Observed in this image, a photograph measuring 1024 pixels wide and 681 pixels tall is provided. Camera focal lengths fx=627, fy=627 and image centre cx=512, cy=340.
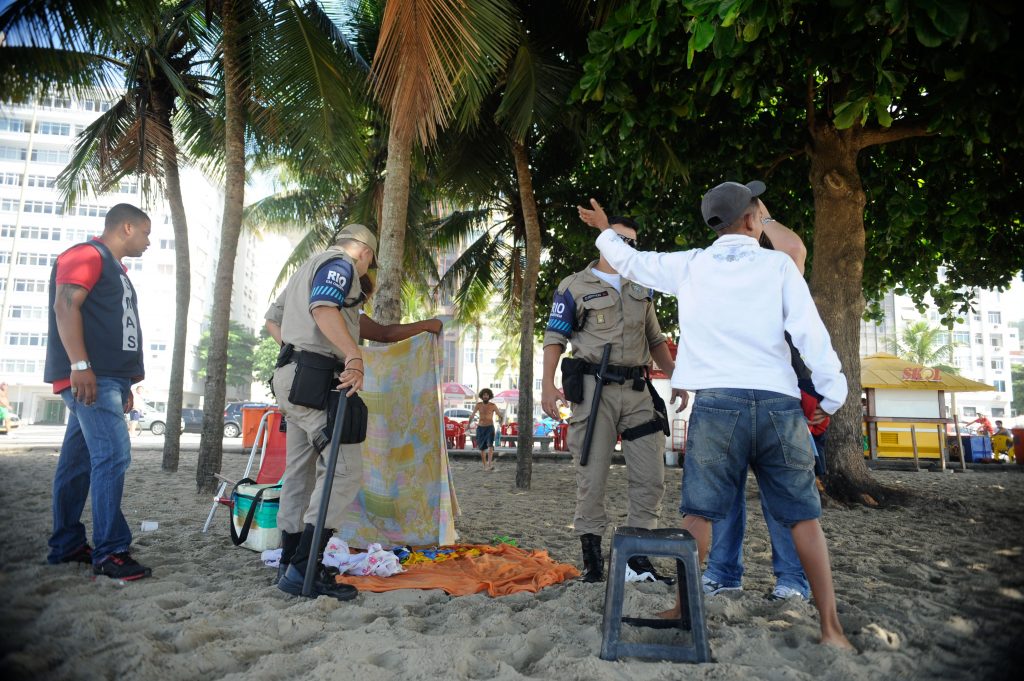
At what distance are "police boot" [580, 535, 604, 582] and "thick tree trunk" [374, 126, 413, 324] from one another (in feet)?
10.7

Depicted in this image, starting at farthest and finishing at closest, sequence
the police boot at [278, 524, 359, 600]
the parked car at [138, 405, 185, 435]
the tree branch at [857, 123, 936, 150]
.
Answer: the parked car at [138, 405, 185, 435], the tree branch at [857, 123, 936, 150], the police boot at [278, 524, 359, 600]

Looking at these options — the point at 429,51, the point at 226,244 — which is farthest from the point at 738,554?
the point at 226,244

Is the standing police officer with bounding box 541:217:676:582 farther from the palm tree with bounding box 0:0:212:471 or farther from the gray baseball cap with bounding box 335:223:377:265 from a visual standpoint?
the palm tree with bounding box 0:0:212:471

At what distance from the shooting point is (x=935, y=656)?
2.31m

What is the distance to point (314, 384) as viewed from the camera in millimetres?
3275

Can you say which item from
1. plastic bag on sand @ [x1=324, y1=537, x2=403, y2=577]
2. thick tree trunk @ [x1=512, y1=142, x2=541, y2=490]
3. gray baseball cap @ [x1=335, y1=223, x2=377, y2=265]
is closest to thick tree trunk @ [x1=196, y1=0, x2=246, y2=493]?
thick tree trunk @ [x1=512, y1=142, x2=541, y2=490]

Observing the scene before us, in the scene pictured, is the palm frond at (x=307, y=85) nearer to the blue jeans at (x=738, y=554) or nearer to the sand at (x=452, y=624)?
the sand at (x=452, y=624)

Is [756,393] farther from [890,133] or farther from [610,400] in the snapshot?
[890,133]

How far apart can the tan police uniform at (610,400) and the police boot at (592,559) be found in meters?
0.04

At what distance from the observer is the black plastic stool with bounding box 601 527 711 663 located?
223 centimetres

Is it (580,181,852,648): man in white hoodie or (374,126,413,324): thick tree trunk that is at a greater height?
(374,126,413,324): thick tree trunk

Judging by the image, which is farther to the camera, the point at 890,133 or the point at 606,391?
the point at 890,133

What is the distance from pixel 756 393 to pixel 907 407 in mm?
15999

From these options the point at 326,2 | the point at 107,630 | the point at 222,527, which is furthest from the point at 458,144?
the point at 107,630
